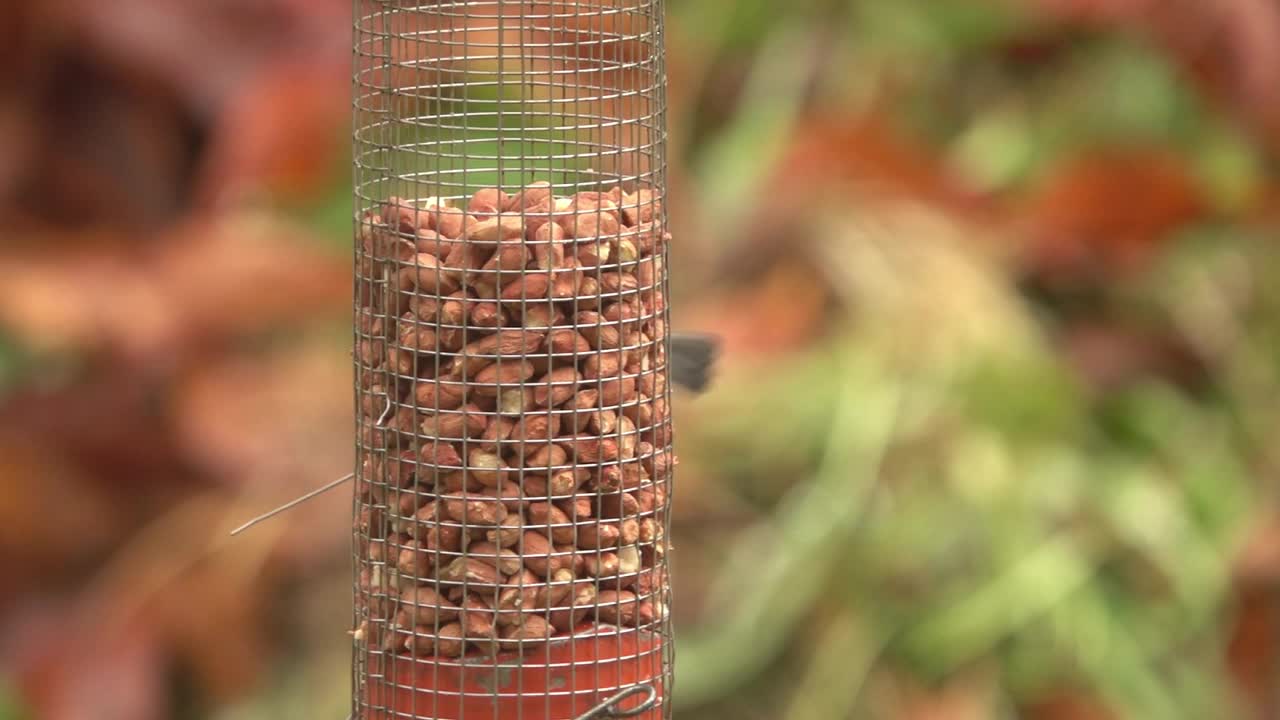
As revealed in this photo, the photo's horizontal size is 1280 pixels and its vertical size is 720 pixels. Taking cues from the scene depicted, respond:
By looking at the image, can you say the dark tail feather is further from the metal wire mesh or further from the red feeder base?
the red feeder base

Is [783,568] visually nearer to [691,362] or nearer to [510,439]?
[691,362]

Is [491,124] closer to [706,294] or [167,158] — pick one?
[706,294]

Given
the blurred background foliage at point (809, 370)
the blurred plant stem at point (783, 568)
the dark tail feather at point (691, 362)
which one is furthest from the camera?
the blurred background foliage at point (809, 370)

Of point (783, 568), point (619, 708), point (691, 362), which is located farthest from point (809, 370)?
point (619, 708)

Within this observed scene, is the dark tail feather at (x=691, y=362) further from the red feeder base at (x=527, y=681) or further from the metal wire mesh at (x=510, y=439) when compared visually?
the red feeder base at (x=527, y=681)

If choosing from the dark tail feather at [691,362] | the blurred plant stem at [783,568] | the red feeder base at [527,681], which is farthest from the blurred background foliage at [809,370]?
the red feeder base at [527,681]

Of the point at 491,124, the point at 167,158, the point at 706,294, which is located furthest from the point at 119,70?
the point at 706,294
